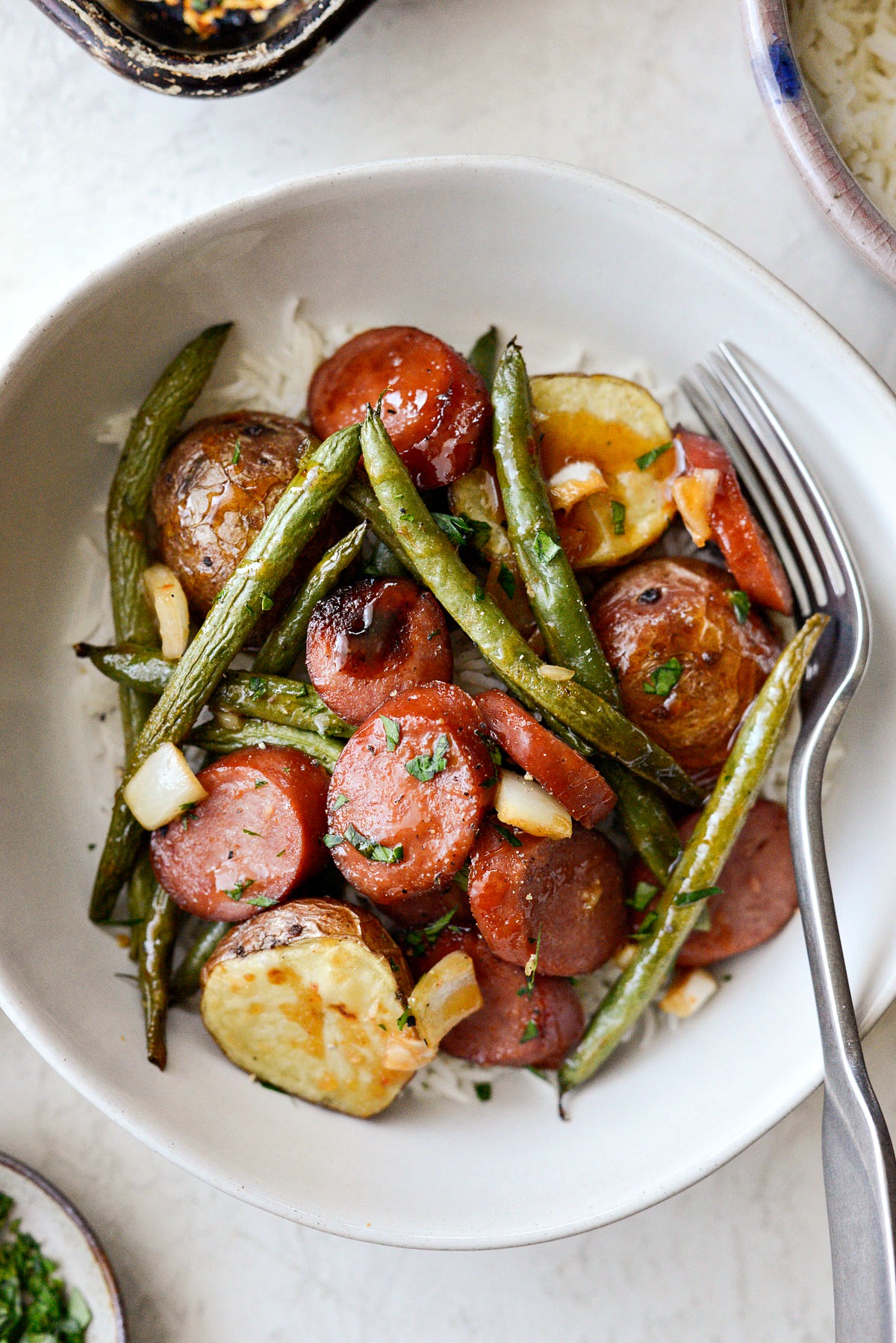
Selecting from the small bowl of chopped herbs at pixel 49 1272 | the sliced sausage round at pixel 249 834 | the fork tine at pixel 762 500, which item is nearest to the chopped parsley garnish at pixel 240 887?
the sliced sausage round at pixel 249 834

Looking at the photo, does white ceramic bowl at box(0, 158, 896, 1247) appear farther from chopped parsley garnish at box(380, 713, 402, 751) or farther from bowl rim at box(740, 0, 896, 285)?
chopped parsley garnish at box(380, 713, 402, 751)

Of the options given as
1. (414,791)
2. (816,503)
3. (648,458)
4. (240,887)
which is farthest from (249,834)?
(816,503)

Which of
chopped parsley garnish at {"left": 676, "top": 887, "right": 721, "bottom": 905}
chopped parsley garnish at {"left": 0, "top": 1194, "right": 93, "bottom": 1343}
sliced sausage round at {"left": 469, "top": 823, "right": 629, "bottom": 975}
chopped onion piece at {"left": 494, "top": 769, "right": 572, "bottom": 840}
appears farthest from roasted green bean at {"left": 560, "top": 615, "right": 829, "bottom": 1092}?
chopped parsley garnish at {"left": 0, "top": 1194, "right": 93, "bottom": 1343}

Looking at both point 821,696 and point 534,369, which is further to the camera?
point 534,369

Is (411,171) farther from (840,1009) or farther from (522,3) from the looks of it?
(840,1009)

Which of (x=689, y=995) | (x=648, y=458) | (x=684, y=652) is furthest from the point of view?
(x=689, y=995)

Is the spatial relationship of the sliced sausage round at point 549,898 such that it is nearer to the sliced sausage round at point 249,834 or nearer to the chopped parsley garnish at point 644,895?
the chopped parsley garnish at point 644,895

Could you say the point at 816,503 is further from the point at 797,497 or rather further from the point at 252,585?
the point at 252,585
